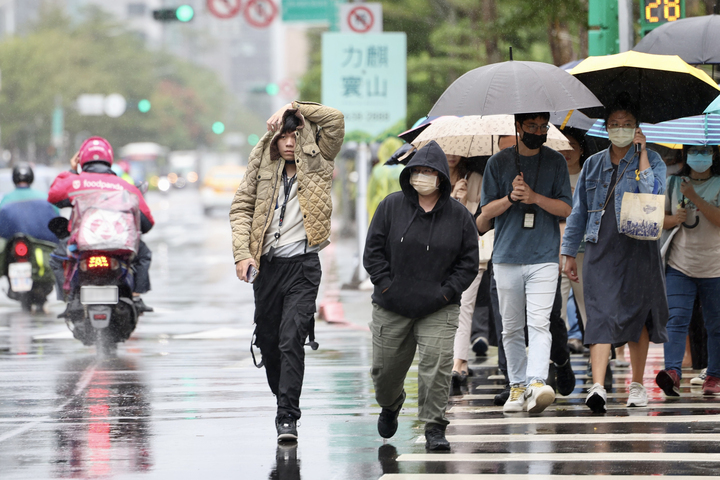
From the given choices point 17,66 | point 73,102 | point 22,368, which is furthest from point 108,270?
point 73,102

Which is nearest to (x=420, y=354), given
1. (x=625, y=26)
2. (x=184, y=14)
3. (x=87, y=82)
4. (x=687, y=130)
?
(x=687, y=130)

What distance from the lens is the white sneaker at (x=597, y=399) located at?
7.48m

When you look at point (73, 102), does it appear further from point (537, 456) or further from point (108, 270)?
point (537, 456)

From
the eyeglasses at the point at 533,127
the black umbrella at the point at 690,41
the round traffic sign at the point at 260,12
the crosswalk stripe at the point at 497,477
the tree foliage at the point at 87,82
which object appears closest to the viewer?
the crosswalk stripe at the point at 497,477

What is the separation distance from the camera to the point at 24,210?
14891 millimetres

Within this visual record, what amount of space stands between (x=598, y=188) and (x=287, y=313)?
2.34 metres

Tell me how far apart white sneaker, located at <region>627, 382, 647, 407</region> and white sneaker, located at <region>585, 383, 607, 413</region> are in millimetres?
332

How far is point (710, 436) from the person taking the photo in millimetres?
6840

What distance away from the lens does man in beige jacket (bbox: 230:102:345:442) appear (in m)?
7.01

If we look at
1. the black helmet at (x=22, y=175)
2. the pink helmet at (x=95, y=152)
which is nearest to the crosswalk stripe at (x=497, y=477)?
the pink helmet at (x=95, y=152)

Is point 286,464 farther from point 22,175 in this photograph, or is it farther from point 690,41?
point 22,175

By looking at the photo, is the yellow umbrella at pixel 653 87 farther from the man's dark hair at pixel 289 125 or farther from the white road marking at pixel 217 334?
the white road marking at pixel 217 334

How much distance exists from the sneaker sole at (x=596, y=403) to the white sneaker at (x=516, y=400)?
0.45 m

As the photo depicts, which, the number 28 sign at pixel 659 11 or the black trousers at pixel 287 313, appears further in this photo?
the number 28 sign at pixel 659 11
